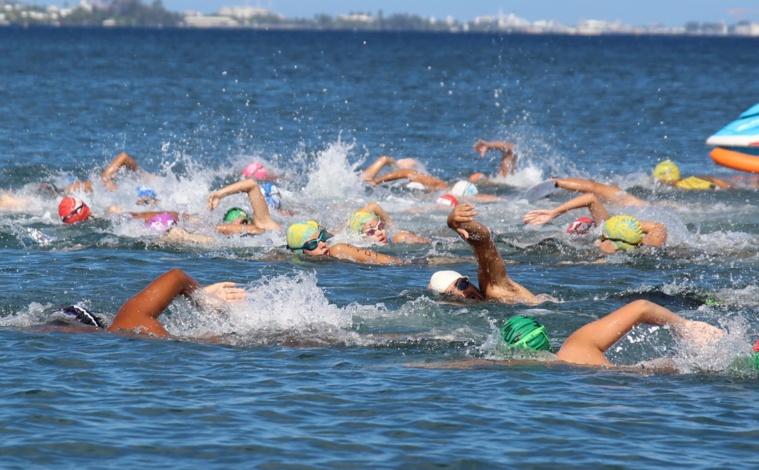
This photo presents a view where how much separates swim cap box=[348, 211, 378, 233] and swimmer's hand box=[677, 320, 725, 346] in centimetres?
714

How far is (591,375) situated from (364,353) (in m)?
2.02

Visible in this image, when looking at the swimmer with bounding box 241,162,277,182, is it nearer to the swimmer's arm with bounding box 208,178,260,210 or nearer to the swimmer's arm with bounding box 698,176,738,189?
the swimmer's arm with bounding box 208,178,260,210

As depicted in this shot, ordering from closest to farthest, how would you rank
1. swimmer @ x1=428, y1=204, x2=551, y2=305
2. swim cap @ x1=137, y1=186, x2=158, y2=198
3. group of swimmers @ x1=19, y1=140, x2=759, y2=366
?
group of swimmers @ x1=19, y1=140, x2=759, y2=366, swimmer @ x1=428, y1=204, x2=551, y2=305, swim cap @ x1=137, y1=186, x2=158, y2=198

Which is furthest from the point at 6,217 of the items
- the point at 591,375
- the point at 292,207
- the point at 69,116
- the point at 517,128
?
the point at 517,128

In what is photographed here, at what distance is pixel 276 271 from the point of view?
46.7 feet

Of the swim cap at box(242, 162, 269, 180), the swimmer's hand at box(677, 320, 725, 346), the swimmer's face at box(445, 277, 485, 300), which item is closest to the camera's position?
the swimmer's hand at box(677, 320, 725, 346)

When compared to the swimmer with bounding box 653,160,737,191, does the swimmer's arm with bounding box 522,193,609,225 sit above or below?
above

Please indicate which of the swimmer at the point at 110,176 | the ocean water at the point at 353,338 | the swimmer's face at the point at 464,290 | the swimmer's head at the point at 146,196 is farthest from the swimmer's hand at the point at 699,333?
the swimmer at the point at 110,176

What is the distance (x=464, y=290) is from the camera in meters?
11.9

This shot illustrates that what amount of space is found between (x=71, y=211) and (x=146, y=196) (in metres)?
2.22

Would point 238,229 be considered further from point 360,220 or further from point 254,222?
point 360,220

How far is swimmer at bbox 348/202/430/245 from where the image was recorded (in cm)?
1575

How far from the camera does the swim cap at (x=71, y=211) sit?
17078 millimetres

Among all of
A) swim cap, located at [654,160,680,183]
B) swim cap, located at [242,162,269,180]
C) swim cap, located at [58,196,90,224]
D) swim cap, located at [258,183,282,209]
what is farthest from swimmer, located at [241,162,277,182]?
swim cap, located at [654,160,680,183]
